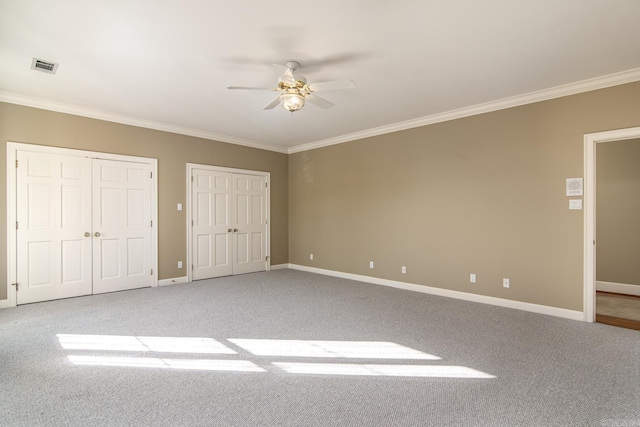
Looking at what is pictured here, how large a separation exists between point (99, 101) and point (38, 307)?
2.85m

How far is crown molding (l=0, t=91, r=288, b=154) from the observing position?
4.11 m

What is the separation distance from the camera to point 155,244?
5.30m

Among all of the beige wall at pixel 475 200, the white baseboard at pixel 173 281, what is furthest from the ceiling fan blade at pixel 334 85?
the white baseboard at pixel 173 281

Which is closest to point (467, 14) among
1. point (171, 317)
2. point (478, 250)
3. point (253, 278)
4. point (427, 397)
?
point (427, 397)

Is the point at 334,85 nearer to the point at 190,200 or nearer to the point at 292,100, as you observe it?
the point at 292,100

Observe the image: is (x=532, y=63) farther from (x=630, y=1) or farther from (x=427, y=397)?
(x=427, y=397)

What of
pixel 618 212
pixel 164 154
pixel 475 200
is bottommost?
pixel 618 212

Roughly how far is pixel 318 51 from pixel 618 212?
5.61 metres

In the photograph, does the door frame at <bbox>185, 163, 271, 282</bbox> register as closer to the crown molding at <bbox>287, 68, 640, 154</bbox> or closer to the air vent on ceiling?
the crown molding at <bbox>287, 68, 640, 154</bbox>

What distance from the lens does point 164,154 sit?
5.42m

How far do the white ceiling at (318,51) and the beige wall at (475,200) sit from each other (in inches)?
15.5

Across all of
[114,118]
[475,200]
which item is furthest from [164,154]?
[475,200]

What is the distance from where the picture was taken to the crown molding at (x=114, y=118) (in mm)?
4113

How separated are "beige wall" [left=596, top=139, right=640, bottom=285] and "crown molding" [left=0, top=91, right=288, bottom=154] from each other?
6.26 meters
